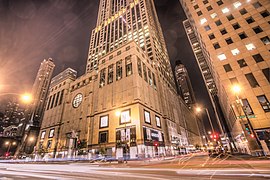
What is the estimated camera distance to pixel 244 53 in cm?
2653

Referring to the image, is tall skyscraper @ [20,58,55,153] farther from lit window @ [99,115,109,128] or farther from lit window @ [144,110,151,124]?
lit window @ [144,110,151,124]

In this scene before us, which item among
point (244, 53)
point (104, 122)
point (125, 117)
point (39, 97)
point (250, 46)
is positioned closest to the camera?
point (250, 46)

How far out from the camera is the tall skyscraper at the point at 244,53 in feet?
72.4

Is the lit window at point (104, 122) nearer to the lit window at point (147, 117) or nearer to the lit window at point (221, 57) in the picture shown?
the lit window at point (147, 117)

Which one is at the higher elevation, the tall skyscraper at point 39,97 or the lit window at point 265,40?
the tall skyscraper at point 39,97

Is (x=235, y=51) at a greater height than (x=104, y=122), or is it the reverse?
(x=235, y=51)

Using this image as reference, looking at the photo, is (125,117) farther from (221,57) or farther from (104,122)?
(221,57)

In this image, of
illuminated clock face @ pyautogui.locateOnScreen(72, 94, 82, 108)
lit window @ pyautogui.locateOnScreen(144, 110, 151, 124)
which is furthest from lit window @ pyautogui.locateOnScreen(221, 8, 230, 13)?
illuminated clock face @ pyautogui.locateOnScreen(72, 94, 82, 108)

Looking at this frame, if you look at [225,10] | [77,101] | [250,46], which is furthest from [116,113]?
[225,10]

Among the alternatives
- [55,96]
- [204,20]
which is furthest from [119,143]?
[55,96]

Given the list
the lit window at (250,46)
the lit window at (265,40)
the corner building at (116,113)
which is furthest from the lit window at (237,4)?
the corner building at (116,113)

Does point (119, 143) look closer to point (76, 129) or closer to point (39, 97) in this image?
point (76, 129)

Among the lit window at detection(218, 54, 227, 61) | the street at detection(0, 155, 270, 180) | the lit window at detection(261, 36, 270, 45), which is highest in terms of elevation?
the lit window at detection(261, 36, 270, 45)

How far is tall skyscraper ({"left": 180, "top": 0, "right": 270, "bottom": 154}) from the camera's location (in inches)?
869
